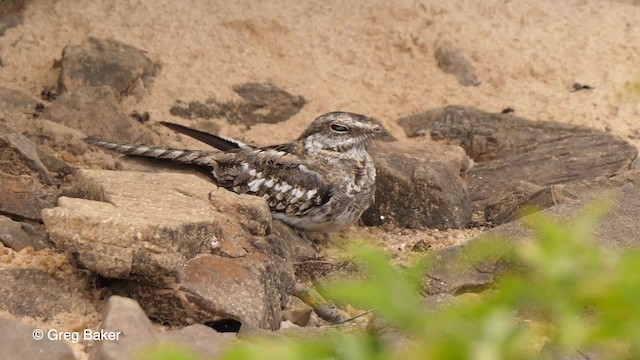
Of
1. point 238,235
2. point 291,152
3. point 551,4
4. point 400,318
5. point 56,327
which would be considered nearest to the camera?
point 400,318

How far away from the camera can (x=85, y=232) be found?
359 centimetres

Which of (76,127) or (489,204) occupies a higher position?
(76,127)

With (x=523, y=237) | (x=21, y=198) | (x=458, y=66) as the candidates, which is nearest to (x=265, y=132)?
(x=458, y=66)

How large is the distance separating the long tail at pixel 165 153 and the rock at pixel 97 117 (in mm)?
477

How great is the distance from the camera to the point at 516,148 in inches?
261

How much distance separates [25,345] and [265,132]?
3854 mm

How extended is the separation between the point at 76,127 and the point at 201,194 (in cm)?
197

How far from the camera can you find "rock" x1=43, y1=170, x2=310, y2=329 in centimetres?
359

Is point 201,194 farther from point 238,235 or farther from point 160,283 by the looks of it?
point 160,283

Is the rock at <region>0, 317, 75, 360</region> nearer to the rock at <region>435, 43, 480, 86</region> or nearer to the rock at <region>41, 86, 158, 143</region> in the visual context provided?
the rock at <region>41, 86, 158, 143</region>

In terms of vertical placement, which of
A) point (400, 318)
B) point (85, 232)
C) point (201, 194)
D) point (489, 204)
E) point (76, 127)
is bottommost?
point (489, 204)

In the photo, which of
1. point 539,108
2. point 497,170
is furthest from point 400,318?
point 539,108

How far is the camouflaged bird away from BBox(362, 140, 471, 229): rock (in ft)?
0.78

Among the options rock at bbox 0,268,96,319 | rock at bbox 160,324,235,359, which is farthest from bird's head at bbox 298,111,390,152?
rock at bbox 160,324,235,359
